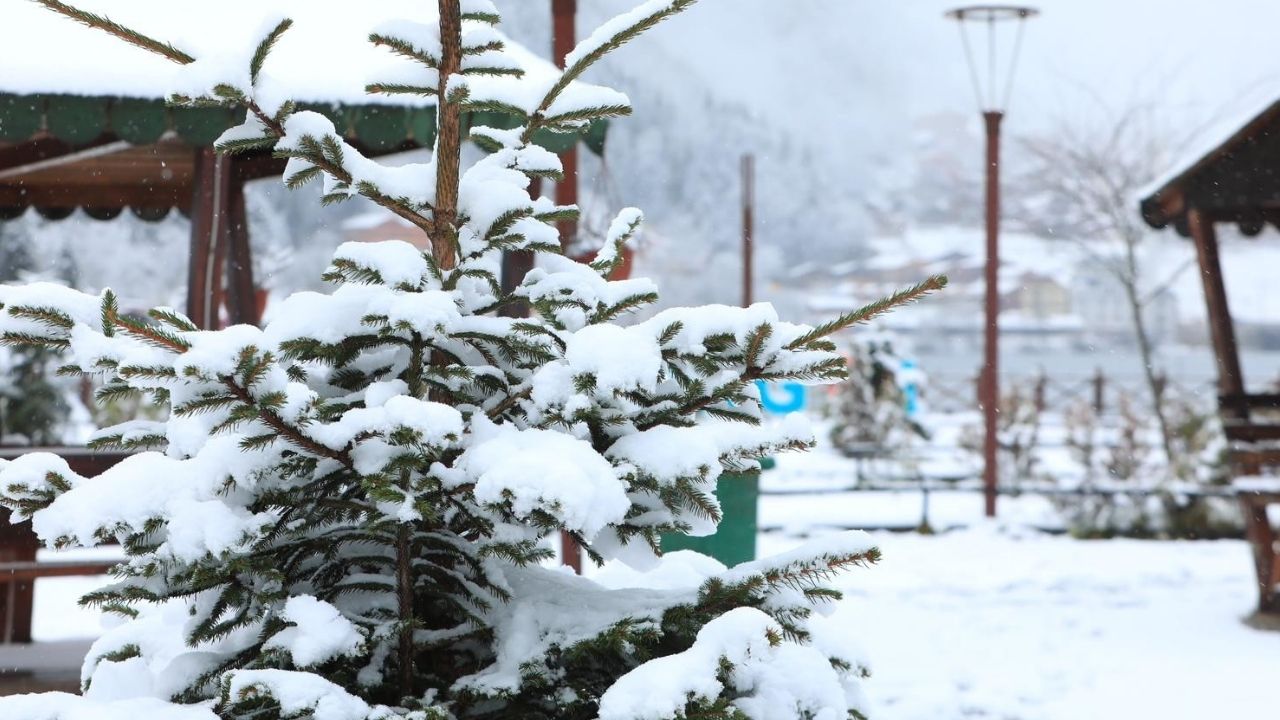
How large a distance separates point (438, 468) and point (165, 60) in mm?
4457

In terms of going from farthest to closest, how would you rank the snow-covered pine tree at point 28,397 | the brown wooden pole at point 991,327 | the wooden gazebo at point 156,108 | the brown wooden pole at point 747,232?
the brown wooden pole at point 747,232 → the brown wooden pole at point 991,327 → the snow-covered pine tree at point 28,397 → the wooden gazebo at point 156,108

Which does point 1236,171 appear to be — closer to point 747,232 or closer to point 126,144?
point 747,232

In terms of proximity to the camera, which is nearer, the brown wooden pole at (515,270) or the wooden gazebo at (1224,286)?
the brown wooden pole at (515,270)

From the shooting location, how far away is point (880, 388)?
1420 cm

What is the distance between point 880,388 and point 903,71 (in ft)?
185

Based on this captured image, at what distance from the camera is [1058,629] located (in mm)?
7215

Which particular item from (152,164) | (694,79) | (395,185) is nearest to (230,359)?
(395,185)

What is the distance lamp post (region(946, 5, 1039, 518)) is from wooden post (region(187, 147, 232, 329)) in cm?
689

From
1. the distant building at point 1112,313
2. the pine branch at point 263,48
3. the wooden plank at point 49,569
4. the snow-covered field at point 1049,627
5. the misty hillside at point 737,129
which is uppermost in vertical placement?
the misty hillside at point 737,129

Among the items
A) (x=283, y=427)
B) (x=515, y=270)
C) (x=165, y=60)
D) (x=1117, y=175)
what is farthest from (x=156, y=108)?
(x=1117, y=175)

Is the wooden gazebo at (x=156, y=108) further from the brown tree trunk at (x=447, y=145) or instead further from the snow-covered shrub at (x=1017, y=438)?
the snow-covered shrub at (x=1017, y=438)

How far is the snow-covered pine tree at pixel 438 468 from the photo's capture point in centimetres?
162

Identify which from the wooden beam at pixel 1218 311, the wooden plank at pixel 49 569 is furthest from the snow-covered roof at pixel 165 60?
the wooden beam at pixel 1218 311

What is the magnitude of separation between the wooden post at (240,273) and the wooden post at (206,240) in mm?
1169
